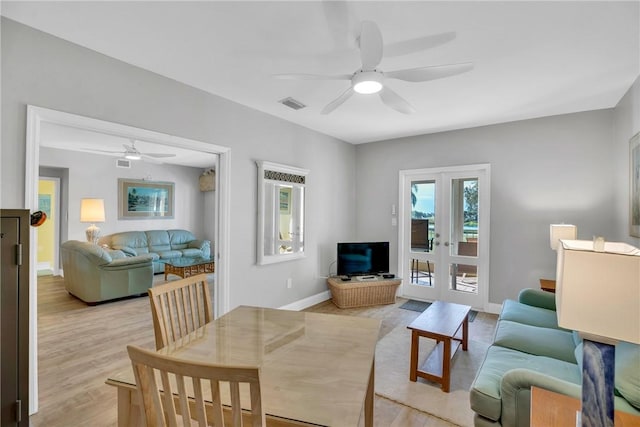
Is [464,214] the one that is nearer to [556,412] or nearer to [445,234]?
[445,234]

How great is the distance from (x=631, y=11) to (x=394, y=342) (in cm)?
309

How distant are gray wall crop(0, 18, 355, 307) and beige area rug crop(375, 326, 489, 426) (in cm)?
160

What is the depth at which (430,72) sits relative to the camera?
1.99m

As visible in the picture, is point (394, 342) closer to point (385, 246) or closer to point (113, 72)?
point (385, 246)

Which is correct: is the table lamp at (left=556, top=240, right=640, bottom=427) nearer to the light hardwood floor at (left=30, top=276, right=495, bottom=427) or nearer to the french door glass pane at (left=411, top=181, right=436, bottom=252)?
the light hardwood floor at (left=30, top=276, right=495, bottom=427)

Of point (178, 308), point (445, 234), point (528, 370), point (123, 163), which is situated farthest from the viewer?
point (123, 163)

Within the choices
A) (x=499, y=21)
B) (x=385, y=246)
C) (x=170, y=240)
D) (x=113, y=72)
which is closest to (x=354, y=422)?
(x=499, y=21)

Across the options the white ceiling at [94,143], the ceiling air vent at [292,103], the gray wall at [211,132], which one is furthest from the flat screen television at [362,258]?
the white ceiling at [94,143]

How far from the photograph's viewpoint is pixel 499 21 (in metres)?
1.91

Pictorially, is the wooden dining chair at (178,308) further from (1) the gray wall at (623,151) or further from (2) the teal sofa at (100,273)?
(1) the gray wall at (623,151)

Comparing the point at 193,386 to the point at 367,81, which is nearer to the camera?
the point at 193,386

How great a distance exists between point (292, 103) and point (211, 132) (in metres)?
0.92

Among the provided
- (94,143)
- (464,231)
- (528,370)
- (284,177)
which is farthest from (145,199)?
(528,370)

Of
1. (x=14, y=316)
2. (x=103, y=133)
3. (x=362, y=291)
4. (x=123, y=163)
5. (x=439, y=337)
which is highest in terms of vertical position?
(x=123, y=163)
